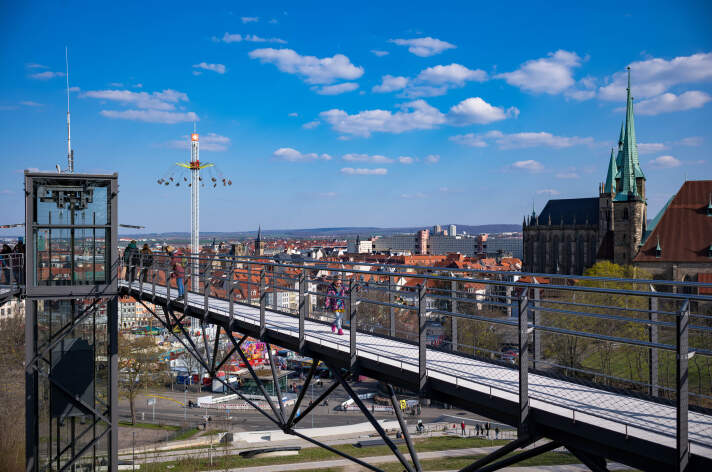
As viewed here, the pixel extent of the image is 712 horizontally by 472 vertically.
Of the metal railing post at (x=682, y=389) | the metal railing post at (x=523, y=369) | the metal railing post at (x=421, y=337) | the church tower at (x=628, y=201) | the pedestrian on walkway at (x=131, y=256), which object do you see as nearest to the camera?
the metal railing post at (x=682, y=389)

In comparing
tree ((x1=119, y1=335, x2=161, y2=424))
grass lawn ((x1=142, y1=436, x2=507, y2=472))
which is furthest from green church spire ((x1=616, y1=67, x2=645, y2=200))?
tree ((x1=119, y1=335, x2=161, y2=424))

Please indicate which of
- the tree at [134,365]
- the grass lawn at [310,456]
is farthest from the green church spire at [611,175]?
the tree at [134,365]

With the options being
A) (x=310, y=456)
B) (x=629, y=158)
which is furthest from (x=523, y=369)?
(x=629, y=158)

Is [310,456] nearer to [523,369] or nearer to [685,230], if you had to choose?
[523,369]

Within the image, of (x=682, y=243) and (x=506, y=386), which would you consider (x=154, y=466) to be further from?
(x=682, y=243)

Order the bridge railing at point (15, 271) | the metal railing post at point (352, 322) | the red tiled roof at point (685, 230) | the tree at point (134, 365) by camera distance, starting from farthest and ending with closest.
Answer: the red tiled roof at point (685, 230)
the tree at point (134, 365)
the bridge railing at point (15, 271)
the metal railing post at point (352, 322)

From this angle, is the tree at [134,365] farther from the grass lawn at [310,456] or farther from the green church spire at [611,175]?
the green church spire at [611,175]

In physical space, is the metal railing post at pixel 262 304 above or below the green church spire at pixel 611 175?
below

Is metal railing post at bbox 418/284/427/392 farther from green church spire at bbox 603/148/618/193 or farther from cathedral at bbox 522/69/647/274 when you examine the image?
green church spire at bbox 603/148/618/193

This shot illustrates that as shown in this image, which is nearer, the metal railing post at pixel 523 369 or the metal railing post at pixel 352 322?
the metal railing post at pixel 523 369

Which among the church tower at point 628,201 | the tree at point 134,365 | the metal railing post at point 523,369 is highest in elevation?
the church tower at point 628,201
